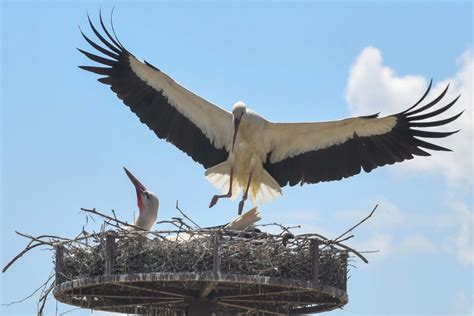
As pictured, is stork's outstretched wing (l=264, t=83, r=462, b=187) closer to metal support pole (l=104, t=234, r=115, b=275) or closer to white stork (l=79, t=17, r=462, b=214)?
white stork (l=79, t=17, r=462, b=214)

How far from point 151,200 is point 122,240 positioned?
5.68 feet

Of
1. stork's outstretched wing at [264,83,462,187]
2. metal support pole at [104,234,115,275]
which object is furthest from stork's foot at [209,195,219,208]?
metal support pole at [104,234,115,275]

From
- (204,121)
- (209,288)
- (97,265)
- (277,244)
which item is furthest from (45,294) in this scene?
(204,121)

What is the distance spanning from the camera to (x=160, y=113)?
12422 millimetres

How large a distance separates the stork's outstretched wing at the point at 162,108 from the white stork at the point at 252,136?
1cm

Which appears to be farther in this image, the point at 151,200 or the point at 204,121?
the point at 204,121

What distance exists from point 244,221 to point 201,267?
45.3 inches

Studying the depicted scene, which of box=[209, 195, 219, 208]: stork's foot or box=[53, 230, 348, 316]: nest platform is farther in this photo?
box=[209, 195, 219, 208]: stork's foot

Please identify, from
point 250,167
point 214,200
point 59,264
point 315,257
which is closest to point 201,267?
point 315,257

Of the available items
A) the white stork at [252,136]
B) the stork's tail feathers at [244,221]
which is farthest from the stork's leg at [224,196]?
the stork's tail feathers at [244,221]

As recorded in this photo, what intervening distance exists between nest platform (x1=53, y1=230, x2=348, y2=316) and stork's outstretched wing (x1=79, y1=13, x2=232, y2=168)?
2.36 meters

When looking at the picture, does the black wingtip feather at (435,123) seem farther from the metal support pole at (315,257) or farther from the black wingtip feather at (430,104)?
the metal support pole at (315,257)

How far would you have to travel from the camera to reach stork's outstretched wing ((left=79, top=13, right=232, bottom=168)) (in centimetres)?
1236

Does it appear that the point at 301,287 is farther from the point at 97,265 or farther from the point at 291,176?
the point at 291,176
